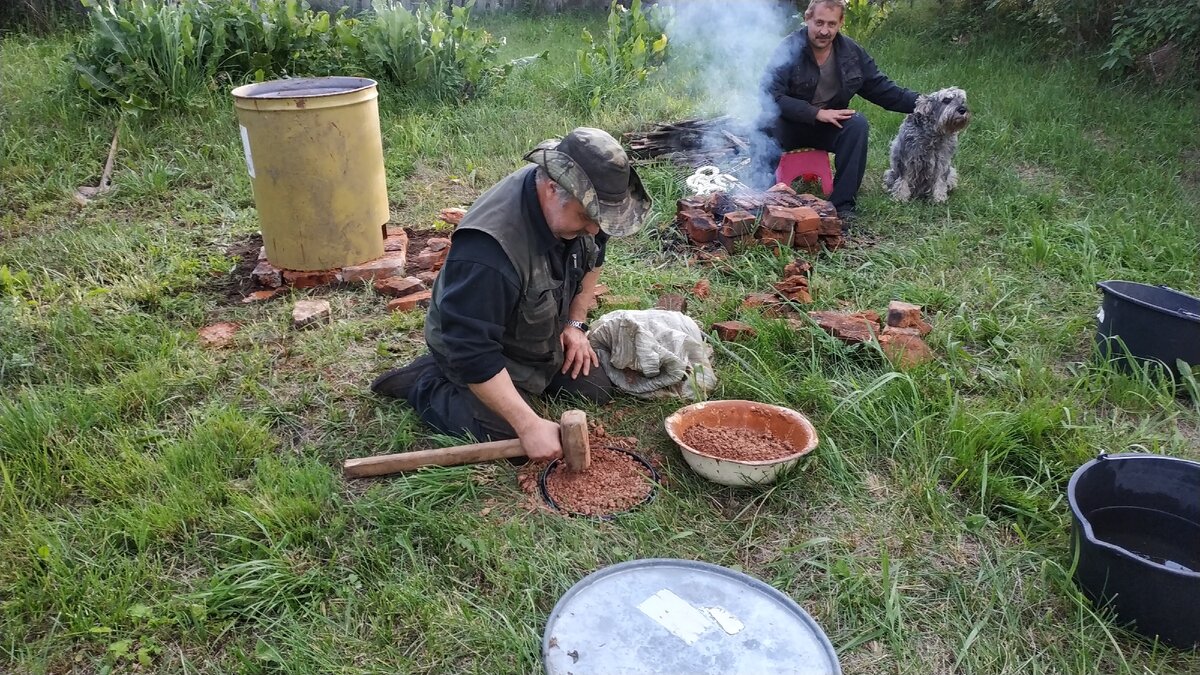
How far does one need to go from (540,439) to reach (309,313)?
73.3 inches

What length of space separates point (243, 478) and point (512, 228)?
1337 mm

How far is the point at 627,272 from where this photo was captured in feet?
14.6

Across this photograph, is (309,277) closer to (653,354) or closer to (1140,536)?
(653,354)

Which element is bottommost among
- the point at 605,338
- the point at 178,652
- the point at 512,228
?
the point at 178,652

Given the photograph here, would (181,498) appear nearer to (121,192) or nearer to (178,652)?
(178,652)

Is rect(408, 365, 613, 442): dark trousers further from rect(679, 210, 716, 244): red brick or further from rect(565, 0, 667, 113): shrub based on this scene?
rect(565, 0, 667, 113): shrub

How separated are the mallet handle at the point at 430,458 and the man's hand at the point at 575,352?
0.53 m

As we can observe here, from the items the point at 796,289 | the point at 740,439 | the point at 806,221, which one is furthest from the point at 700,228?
the point at 740,439

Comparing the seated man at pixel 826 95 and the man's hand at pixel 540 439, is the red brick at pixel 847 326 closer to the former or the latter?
the man's hand at pixel 540 439

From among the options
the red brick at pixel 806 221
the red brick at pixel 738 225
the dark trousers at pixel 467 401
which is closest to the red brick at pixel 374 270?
the dark trousers at pixel 467 401

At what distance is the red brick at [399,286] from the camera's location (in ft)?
14.0

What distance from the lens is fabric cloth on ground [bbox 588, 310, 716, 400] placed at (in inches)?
128

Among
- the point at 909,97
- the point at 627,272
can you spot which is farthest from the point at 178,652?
the point at 909,97

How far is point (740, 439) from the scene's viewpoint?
2963 millimetres
